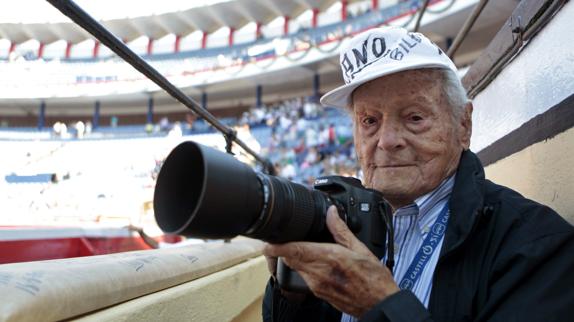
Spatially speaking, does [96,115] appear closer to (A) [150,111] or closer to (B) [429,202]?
(A) [150,111]

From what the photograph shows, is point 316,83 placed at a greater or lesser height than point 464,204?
greater

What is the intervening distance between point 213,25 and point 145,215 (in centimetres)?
1178

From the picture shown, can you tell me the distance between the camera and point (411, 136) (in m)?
0.82

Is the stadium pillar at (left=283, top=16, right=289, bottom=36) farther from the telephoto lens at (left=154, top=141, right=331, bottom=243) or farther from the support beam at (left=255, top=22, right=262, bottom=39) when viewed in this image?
the telephoto lens at (left=154, top=141, right=331, bottom=243)

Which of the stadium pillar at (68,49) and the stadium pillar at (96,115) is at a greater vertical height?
the stadium pillar at (68,49)

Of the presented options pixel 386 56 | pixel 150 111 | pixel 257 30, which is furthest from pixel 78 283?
pixel 150 111

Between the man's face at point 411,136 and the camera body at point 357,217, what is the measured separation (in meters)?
0.14

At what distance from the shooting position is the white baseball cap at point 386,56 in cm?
81

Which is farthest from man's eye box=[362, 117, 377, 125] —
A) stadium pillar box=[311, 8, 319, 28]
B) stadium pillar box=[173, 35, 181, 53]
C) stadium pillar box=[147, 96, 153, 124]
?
stadium pillar box=[173, 35, 181, 53]

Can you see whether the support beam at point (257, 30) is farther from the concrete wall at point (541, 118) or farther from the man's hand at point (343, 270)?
the man's hand at point (343, 270)

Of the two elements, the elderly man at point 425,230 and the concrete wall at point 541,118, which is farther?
the concrete wall at point 541,118

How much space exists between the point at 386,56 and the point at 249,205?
452 mm

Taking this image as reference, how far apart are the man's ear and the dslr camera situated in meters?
0.28

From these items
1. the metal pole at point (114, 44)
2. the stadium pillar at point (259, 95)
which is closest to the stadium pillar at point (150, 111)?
the stadium pillar at point (259, 95)
